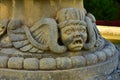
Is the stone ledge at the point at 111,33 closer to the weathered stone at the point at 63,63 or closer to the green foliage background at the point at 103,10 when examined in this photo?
the green foliage background at the point at 103,10

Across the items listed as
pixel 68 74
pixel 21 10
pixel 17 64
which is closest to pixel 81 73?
pixel 68 74

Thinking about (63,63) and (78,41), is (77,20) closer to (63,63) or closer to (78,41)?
(78,41)

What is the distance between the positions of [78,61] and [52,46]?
0.23 metres

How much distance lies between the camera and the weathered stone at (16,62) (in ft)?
8.03

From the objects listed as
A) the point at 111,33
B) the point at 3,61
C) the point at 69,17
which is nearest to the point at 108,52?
the point at 69,17

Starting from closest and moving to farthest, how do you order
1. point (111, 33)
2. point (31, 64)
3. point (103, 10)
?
point (31, 64) → point (111, 33) → point (103, 10)

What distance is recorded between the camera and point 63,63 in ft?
8.06

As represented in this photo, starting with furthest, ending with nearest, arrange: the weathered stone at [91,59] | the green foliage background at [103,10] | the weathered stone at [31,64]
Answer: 1. the green foliage background at [103,10]
2. the weathered stone at [91,59]
3. the weathered stone at [31,64]

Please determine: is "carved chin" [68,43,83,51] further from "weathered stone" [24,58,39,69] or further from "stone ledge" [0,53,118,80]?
"weathered stone" [24,58,39,69]

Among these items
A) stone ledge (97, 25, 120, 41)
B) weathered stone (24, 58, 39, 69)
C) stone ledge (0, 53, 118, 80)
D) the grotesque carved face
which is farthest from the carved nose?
stone ledge (97, 25, 120, 41)

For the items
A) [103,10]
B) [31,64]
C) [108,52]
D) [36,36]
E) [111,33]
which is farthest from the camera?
[103,10]

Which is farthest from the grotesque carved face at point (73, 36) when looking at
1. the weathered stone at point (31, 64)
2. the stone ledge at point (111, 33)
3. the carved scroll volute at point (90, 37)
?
the stone ledge at point (111, 33)

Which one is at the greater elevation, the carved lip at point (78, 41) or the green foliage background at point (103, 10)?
the carved lip at point (78, 41)

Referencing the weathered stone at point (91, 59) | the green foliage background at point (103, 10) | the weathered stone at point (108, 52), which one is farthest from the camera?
the green foliage background at point (103, 10)
